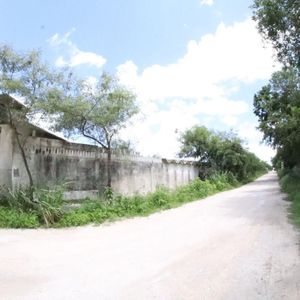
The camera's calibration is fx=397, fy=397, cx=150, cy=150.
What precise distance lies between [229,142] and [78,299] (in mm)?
26701

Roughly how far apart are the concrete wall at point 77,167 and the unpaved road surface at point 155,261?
240 centimetres

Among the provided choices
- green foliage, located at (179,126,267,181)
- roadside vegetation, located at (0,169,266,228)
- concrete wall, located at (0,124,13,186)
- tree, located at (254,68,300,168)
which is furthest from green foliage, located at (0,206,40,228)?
green foliage, located at (179,126,267,181)

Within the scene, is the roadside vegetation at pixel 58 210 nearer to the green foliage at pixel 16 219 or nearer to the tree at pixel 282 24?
the green foliage at pixel 16 219

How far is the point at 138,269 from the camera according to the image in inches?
255

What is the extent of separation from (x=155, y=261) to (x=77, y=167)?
6.92 m

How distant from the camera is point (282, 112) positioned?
25516 millimetres

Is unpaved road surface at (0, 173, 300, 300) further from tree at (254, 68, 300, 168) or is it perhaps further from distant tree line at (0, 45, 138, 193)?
tree at (254, 68, 300, 168)

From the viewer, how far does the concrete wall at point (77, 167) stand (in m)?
11.7

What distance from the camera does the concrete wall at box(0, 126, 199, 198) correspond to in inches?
459

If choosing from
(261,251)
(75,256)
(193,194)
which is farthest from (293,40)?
(193,194)

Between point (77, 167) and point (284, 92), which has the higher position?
point (284, 92)

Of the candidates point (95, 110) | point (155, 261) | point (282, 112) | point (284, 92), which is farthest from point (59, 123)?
point (284, 92)

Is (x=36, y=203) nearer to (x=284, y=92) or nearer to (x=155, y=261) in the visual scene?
(x=155, y=261)

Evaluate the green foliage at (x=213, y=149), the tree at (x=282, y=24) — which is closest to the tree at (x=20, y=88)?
the tree at (x=282, y=24)
